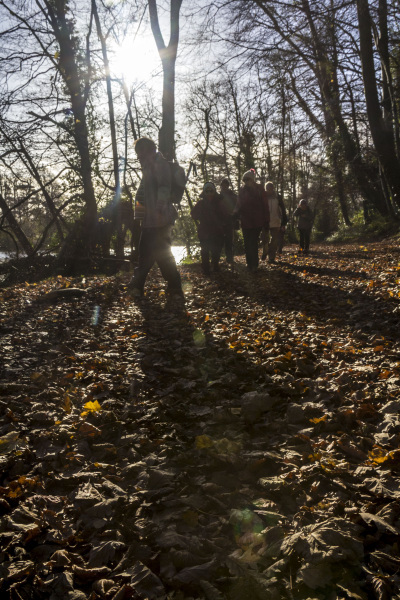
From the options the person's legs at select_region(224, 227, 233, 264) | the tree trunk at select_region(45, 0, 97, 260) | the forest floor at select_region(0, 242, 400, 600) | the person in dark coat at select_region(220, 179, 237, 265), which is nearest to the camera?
the forest floor at select_region(0, 242, 400, 600)

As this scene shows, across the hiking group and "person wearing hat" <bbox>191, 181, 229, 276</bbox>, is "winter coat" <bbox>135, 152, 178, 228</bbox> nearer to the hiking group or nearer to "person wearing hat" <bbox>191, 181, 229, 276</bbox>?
the hiking group

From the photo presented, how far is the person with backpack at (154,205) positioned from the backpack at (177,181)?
55 millimetres

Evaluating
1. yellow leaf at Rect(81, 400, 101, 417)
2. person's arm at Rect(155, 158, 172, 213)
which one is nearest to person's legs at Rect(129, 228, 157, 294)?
person's arm at Rect(155, 158, 172, 213)

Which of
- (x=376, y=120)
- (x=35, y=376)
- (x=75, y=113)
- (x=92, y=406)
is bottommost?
(x=92, y=406)

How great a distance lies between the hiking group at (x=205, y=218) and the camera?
6.19 metres

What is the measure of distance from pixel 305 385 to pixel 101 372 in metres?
1.85

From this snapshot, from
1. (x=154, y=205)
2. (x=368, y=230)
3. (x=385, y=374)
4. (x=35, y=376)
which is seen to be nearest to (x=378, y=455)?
(x=385, y=374)

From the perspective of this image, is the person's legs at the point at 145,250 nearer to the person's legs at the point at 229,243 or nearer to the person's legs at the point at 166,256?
the person's legs at the point at 166,256

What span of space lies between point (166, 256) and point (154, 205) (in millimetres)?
830

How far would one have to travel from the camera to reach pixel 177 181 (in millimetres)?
6449

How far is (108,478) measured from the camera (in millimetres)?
2283

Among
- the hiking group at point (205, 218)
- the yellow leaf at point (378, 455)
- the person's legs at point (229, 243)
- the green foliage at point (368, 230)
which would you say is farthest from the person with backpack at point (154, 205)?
the green foliage at point (368, 230)

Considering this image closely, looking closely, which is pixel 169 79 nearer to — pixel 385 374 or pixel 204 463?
pixel 385 374

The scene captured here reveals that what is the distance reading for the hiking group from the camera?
619 cm
